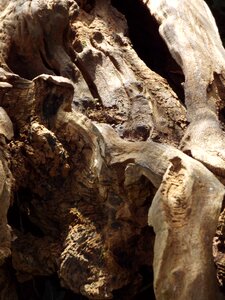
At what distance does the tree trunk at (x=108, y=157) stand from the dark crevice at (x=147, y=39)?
0.04 ft

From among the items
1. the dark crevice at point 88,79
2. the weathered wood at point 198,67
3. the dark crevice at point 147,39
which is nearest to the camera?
the weathered wood at point 198,67

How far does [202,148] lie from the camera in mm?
1407

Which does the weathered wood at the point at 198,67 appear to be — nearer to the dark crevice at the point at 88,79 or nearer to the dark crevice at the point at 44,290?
the dark crevice at the point at 88,79

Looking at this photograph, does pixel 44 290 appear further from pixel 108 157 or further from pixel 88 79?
pixel 88 79

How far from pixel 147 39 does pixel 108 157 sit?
2.60 feet

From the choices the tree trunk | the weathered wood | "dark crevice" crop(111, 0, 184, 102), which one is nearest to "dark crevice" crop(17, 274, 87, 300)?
the tree trunk

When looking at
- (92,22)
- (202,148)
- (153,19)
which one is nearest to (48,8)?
(92,22)

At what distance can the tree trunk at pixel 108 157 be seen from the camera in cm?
112

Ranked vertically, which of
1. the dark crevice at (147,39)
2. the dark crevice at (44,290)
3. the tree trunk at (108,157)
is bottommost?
the dark crevice at (44,290)

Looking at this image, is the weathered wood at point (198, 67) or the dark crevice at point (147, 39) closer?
the weathered wood at point (198, 67)

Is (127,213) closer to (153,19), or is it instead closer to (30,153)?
(30,153)

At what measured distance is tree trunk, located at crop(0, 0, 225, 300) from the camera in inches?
44.1

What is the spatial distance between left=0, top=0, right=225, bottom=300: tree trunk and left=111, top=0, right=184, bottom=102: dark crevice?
1 cm

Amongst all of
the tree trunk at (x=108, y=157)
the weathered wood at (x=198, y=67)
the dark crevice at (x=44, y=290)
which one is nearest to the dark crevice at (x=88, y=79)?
the tree trunk at (x=108, y=157)
